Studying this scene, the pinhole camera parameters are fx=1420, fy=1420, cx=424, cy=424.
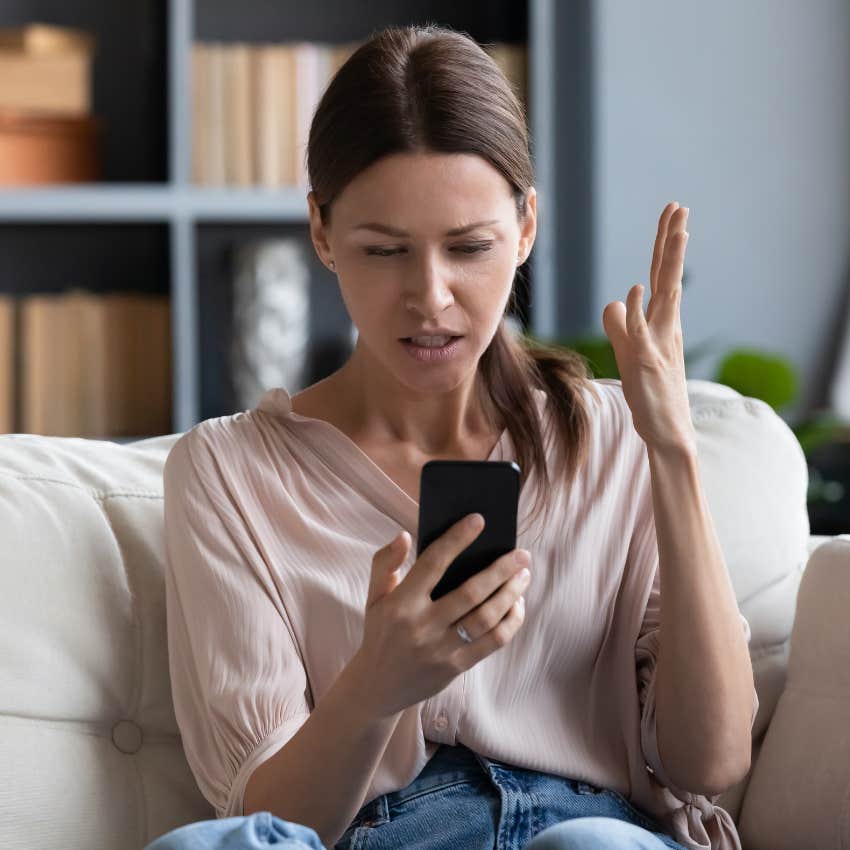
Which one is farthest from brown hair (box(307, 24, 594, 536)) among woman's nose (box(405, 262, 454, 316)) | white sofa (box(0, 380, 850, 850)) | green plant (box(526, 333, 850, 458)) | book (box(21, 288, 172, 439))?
book (box(21, 288, 172, 439))

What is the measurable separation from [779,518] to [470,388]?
15.4 inches

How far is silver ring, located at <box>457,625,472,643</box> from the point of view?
112 cm

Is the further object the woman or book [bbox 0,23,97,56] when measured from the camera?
book [bbox 0,23,97,56]

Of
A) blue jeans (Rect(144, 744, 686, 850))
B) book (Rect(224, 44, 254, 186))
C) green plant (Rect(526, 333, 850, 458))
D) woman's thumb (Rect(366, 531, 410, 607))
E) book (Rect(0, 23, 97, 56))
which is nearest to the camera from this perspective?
woman's thumb (Rect(366, 531, 410, 607))

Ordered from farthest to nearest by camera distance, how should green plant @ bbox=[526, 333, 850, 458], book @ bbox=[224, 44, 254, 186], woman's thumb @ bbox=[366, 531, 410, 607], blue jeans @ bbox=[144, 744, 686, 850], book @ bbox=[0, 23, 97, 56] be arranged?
book @ bbox=[224, 44, 254, 186] < book @ bbox=[0, 23, 97, 56] < green plant @ bbox=[526, 333, 850, 458] < blue jeans @ bbox=[144, 744, 686, 850] < woman's thumb @ bbox=[366, 531, 410, 607]

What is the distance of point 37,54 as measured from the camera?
304 centimetres

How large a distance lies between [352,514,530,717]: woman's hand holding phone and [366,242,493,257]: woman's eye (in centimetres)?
30

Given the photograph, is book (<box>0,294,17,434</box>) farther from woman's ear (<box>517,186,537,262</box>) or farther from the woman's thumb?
the woman's thumb

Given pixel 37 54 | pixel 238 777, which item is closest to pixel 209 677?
pixel 238 777

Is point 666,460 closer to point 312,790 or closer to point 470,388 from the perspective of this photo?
point 470,388

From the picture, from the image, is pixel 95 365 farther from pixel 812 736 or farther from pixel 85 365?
pixel 812 736

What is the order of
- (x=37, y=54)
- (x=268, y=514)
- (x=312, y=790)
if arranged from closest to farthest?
1. (x=312, y=790)
2. (x=268, y=514)
3. (x=37, y=54)

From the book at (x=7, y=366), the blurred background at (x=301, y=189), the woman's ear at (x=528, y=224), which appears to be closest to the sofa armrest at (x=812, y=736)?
the woman's ear at (x=528, y=224)

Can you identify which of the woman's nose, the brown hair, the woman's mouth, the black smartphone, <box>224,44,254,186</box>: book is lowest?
the black smartphone
